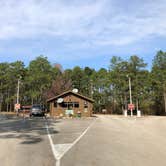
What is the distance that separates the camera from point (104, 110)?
70938 millimetres

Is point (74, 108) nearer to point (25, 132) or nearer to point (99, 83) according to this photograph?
point (25, 132)

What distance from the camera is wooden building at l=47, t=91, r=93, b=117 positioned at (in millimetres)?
44438

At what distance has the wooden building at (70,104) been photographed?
4444 centimetres

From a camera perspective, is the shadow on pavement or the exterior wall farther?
the exterior wall

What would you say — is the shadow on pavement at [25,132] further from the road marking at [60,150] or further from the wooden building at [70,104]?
the wooden building at [70,104]

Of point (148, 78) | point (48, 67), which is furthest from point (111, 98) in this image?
point (48, 67)

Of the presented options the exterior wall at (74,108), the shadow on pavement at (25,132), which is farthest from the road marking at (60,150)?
the exterior wall at (74,108)

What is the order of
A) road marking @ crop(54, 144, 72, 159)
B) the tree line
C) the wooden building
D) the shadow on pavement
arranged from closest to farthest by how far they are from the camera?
1. road marking @ crop(54, 144, 72, 159)
2. the shadow on pavement
3. the wooden building
4. the tree line

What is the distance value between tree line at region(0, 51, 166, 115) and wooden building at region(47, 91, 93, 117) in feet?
58.8

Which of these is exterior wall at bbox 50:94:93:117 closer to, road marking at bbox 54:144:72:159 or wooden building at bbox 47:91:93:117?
wooden building at bbox 47:91:93:117

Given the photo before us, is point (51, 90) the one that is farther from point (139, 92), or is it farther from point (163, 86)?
point (163, 86)

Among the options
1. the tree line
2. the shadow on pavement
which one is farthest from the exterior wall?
the shadow on pavement

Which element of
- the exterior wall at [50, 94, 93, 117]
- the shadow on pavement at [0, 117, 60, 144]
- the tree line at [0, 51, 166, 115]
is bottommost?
the shadow on pavement at [0, 117, 60, 144]

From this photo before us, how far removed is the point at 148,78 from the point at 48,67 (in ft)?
97.2
